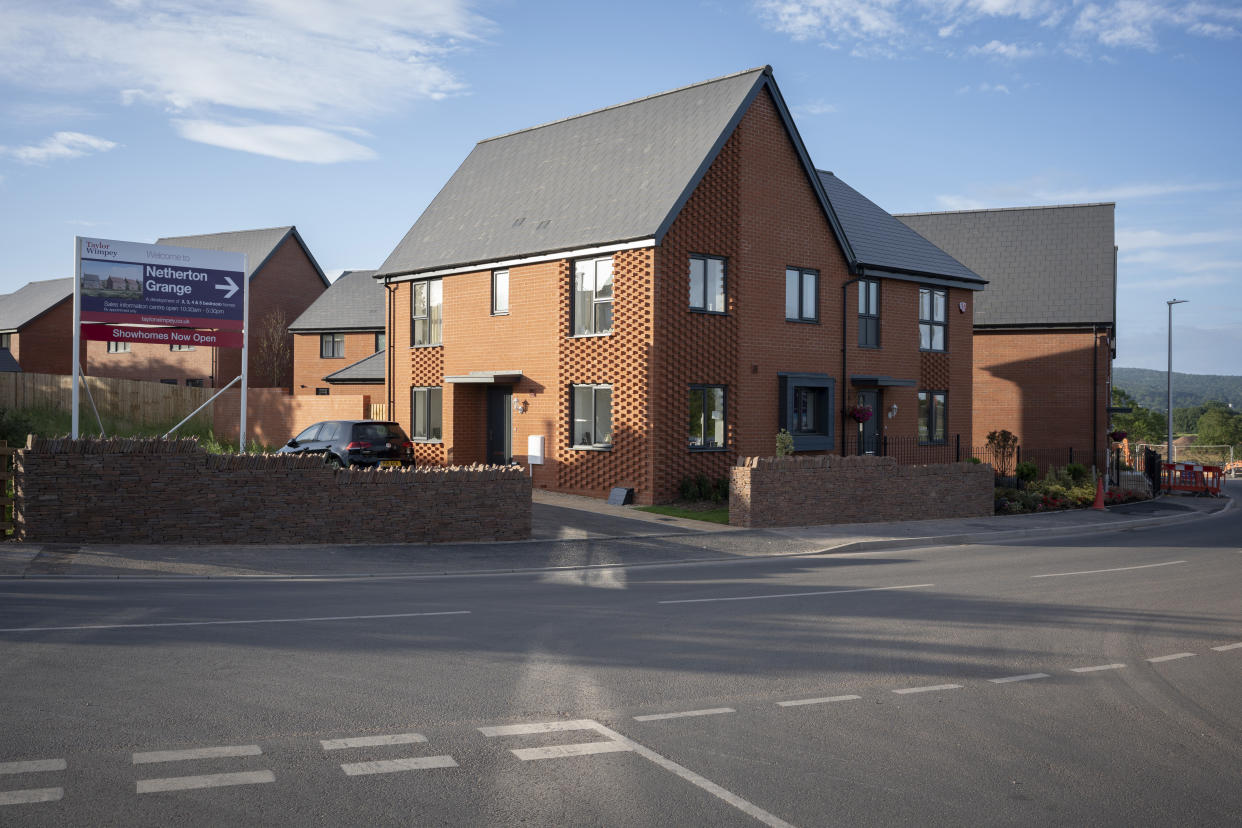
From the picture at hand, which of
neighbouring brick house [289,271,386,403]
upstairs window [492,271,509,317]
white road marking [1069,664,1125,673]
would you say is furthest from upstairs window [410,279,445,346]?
white road marking [1069,664,1125,673]

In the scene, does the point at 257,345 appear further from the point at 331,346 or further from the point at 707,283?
the point at 707,283

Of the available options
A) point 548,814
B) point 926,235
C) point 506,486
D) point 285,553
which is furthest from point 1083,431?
point 548,814

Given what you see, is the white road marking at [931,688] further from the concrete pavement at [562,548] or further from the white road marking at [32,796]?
the concrete pavement at [562,548]

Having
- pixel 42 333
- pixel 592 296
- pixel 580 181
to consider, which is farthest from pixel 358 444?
pixel 42 333

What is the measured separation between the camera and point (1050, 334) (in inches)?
1542

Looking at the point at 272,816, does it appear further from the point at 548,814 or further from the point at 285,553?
the point at 285,553

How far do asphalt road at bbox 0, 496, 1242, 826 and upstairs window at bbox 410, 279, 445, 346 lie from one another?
18.4 m

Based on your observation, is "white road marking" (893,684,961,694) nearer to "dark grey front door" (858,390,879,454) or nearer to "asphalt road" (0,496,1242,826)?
"asphalt road" (0,496,1242,826)

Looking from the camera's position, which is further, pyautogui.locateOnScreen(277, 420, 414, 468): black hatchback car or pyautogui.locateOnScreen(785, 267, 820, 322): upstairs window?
pyautogui.locateOnScreen(785, 267, 820, 322): upstairs window

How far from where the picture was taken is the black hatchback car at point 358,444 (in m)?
25.8

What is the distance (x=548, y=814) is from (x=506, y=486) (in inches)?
537

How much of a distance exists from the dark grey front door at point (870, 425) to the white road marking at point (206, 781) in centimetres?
2623

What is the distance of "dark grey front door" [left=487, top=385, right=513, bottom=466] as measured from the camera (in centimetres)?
2900

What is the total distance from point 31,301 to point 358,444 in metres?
46.2
